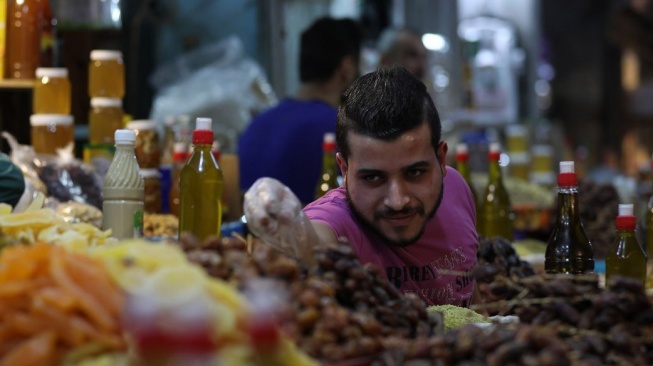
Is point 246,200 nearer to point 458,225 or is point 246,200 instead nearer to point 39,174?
point 458,225

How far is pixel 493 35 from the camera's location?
30.6ft

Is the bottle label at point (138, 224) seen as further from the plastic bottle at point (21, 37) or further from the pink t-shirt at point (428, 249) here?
the plastic bottle at point (21, 37)

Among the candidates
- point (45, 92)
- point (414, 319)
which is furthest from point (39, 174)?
point (414, 319)

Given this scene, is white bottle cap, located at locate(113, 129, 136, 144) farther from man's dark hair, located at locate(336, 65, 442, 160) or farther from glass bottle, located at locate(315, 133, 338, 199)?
glass bottle, located at locate(315, 133, 338, 199)

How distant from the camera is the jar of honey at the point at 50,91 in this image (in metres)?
4.04

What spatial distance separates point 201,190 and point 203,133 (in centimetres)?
15

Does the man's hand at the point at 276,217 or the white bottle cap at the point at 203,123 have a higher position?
the white bottle cap at the point at 203,123

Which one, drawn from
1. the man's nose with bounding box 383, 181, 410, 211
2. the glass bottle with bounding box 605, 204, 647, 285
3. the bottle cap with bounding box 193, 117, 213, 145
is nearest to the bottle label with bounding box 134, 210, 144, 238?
the bottle cap with bounding box 193, 117, 213, 145

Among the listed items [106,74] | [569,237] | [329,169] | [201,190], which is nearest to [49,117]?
[106,74]

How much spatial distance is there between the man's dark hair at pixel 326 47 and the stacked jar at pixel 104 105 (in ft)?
4.24

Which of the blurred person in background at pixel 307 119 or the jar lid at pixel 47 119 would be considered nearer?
the jar lid at pixel 47 119

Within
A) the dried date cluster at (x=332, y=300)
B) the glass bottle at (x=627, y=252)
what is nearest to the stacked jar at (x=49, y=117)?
the glass bottle at (x=627, y=252)

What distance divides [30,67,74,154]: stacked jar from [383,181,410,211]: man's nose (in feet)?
6.42

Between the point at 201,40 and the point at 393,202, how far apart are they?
435cm
